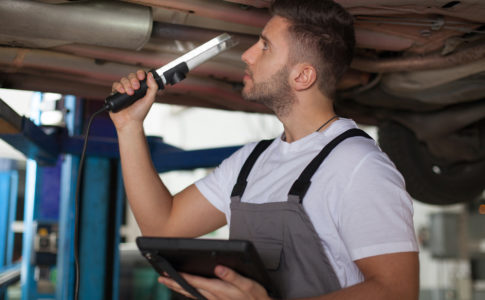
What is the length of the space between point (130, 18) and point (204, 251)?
2.20 feet

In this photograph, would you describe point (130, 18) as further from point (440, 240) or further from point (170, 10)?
point (440, 240)

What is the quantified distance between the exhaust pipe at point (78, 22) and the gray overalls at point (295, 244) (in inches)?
21.6

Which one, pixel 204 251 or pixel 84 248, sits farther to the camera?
pixel 84 248

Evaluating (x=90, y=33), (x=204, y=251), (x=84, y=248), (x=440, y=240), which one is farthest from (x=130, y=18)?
(x=440, y=240)

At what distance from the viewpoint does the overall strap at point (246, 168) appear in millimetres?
1209

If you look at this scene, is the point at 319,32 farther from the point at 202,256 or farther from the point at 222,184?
the point at 202,256

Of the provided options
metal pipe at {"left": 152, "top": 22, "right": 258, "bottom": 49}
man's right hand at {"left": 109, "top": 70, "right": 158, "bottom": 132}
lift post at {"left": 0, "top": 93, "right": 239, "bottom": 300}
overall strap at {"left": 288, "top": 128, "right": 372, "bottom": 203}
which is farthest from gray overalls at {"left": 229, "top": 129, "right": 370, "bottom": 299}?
lift post at {"left": 0, "top": 93, "right": 239, "bottom": 300}

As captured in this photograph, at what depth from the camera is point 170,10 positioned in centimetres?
125

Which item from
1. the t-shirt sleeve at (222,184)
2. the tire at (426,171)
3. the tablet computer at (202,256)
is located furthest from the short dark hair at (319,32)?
the tire at (426,171)

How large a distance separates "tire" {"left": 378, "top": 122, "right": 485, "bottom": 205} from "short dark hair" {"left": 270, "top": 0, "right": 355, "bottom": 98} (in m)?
1.05

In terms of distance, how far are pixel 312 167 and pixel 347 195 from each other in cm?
11

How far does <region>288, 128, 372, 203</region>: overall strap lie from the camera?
104 cm

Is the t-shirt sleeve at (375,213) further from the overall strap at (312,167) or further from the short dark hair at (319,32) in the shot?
the short dark hair at (319,32)

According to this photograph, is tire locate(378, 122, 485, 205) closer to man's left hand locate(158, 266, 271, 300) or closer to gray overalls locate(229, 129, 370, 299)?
gray overalls locate(229, 129, 370, 299)
